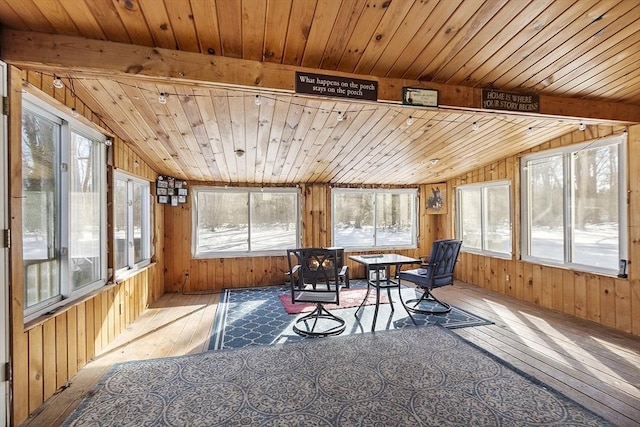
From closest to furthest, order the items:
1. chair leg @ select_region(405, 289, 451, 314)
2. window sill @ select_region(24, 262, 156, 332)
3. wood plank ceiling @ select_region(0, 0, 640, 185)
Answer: wood plank ceiling @ select_region(0, 0, 640, 185) < window sill @ select_region(24, 262, 156, 332) < chair leg @ select_region(405, 289, 451, 314)

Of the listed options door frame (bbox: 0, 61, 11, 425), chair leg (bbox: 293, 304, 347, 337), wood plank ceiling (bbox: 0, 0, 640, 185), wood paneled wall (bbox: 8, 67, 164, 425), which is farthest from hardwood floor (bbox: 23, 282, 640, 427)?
wood plank ceiling (bbox: 0, 0, 640, 185)

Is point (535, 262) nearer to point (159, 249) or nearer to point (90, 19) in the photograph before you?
point (90, 19)

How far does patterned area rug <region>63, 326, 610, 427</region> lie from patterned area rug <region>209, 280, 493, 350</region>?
0.96 feet

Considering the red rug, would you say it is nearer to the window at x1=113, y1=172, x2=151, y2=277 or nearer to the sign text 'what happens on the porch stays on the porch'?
the window at x1=113, y1=172, x2=151, y2=277

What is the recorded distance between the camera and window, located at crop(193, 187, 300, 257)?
5.45 m

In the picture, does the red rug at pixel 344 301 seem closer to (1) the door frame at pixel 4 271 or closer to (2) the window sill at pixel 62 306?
(2) the window sill at pixel 62 306

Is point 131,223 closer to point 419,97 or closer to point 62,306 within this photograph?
point 62,306

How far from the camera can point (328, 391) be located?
7.09ft

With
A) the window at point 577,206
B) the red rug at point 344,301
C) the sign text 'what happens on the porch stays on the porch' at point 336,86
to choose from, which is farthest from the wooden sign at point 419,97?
the red rug at point 344,301

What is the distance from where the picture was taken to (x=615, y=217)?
3404 millimetres

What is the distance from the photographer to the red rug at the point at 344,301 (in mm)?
4098

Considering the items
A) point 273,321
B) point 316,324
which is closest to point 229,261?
point 273,321

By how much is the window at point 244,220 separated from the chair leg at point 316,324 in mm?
2272

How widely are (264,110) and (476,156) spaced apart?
351cm
